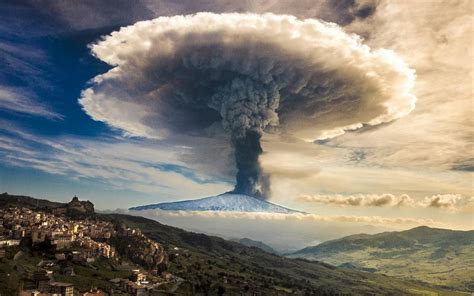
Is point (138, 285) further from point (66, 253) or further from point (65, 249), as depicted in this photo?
point (65, 249)

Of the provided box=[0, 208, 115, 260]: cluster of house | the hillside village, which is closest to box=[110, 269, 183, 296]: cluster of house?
the hillside village

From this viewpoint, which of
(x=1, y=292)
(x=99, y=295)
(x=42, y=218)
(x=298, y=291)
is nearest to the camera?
(x=1, y=292)

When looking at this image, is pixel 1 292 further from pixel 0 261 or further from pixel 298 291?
pixel 298 291

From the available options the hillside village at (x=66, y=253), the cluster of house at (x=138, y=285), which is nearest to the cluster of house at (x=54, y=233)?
the hillside village at (x=66, y=253)

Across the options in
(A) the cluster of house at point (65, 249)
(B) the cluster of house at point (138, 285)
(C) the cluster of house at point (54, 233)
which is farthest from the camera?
(C) the cluster of house at point (54, 233)

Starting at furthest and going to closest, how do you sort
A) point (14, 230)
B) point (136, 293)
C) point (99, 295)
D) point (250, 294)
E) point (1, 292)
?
point (250, 294)
point (14, 230)
point (136, 293)
point (99, 295)
point (1, 292)

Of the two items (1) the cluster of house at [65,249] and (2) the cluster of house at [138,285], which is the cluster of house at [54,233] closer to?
(1) the cluster of house at [65,249]

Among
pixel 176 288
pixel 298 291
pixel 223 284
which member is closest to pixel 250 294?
pixel 223 284

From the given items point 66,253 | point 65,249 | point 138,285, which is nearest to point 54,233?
point 65,249
